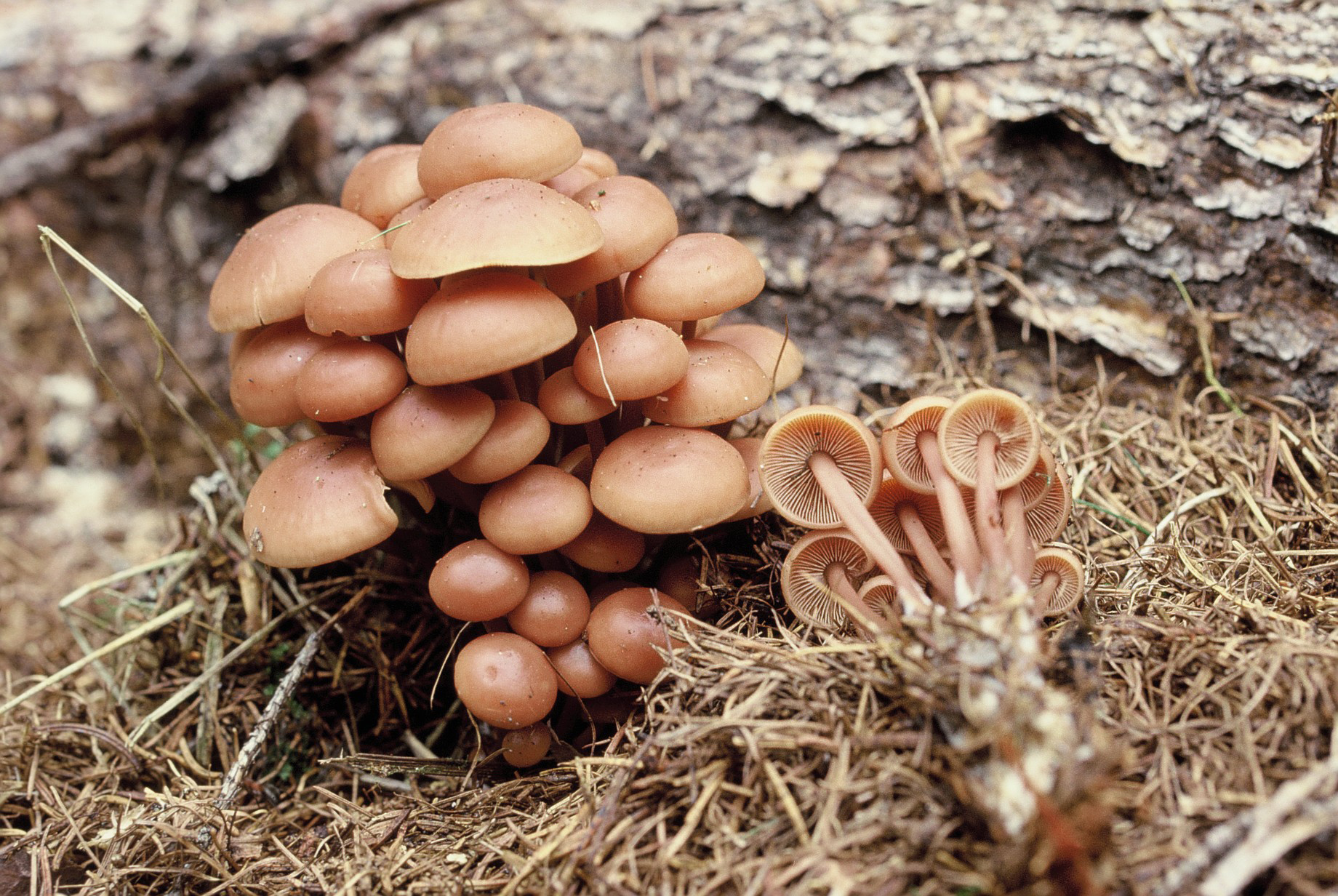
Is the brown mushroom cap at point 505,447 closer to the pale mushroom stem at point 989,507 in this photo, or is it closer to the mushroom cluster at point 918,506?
the mushroom cluster at point 918,506

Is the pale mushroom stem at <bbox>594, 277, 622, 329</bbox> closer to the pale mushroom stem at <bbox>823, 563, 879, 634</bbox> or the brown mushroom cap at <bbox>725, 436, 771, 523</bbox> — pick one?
the brown mushroom cap at <bbox>725, 436, 771, 523</bbox>

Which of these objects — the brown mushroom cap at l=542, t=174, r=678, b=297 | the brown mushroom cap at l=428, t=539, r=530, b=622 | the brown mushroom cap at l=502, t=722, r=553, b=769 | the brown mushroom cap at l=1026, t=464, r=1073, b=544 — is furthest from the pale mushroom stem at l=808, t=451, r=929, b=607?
the brown mushroom cap at l=502, t=722, r=553, b=769

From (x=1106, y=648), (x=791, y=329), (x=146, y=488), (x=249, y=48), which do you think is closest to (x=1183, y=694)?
(x=1106, y=648)

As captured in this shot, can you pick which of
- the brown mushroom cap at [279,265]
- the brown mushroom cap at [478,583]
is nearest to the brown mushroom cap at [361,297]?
the brown mushroom cap at [279,265]

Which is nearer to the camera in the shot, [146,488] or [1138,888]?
[1138,888]

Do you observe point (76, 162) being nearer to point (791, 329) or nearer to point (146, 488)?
point (146, 488)
